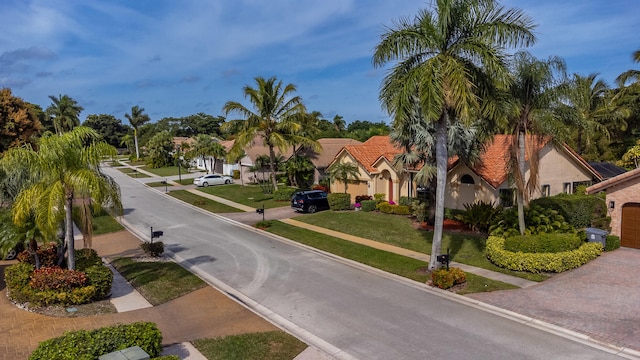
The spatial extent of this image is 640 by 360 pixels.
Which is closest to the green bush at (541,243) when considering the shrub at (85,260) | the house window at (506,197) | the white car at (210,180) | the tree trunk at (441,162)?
the tree trunk at (441,162)

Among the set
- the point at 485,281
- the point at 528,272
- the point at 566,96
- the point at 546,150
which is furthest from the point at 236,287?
the point at 546,150

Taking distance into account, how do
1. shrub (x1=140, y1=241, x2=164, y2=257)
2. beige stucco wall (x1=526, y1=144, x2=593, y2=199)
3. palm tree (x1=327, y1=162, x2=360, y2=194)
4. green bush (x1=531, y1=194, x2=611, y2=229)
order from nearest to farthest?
shrub (x1=140, y1=241, x2=164, y2=257)
green bush (x1=531, y1=194, x2=611, y2=229)
beige stucco wall (x1=526, y1=144, x2=593, y2=199)
palm tree (x1=327, y1=162, x2=360, y2=194)

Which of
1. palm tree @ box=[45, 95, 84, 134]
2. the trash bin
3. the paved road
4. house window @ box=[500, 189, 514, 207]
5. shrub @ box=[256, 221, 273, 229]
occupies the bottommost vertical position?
the paved road

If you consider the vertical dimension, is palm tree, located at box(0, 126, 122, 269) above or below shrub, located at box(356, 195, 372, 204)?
above

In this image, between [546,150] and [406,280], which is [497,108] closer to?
[406,280]

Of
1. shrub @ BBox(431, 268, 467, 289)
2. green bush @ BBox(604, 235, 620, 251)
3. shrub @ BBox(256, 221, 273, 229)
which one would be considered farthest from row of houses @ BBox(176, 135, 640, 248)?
shrub @ BBox(256, 221, 273, 229)

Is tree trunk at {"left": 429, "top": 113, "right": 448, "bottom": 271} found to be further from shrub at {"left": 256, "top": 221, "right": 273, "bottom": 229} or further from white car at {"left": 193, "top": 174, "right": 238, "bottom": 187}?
white car at {"left": 193, "top": 174, "right": 238, "bottom": 187}

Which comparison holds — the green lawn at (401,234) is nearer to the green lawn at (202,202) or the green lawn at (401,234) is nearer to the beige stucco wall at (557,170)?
the green lawn at (202,202)
